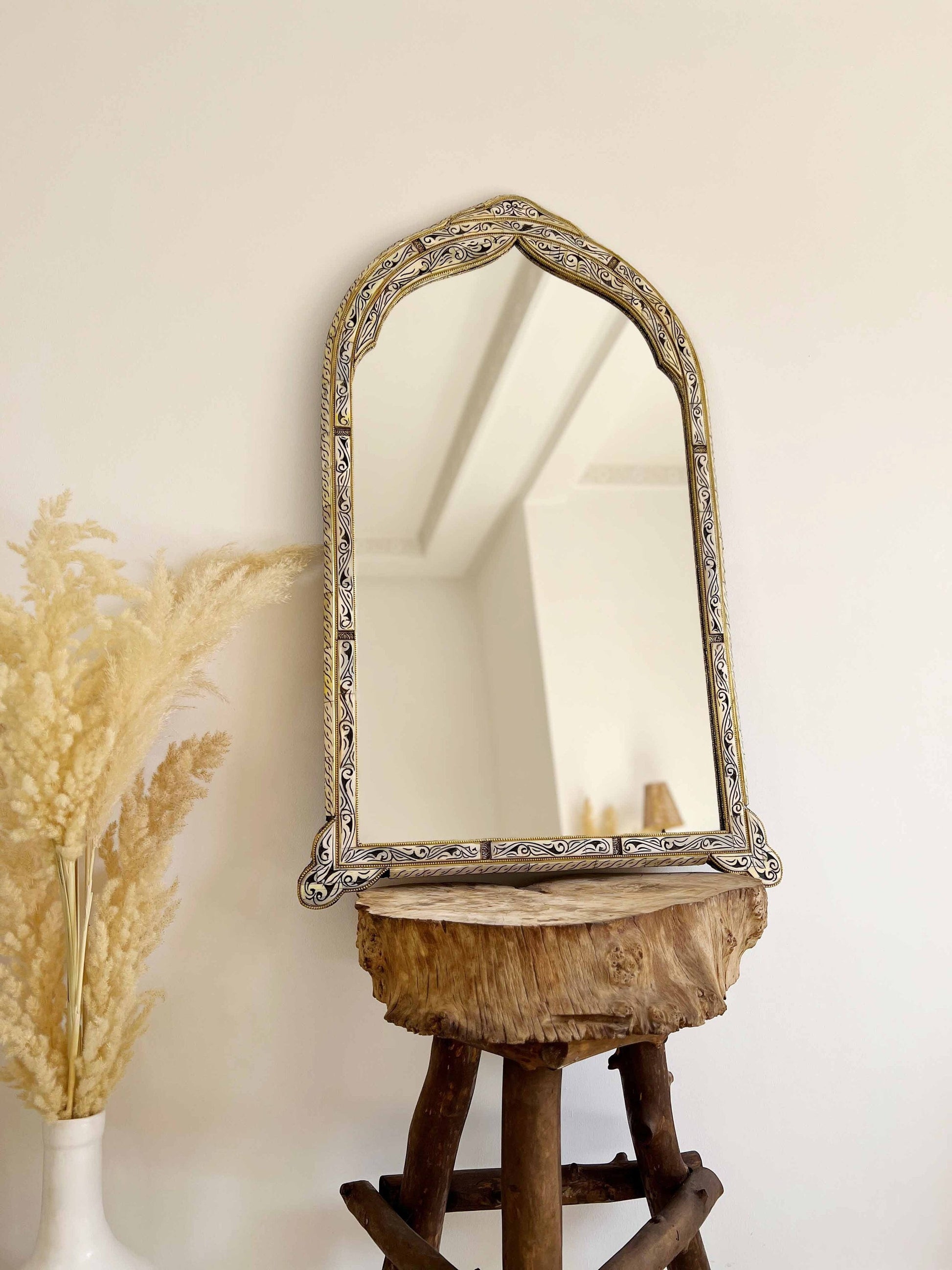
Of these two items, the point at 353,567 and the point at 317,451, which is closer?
the point at 353,567

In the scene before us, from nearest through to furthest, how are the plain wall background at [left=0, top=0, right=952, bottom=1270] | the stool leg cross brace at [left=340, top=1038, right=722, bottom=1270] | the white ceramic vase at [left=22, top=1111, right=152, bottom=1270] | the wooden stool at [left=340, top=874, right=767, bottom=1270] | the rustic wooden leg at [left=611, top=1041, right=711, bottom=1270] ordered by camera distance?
the wooden stool at [left=340, top=874, right=767, bottom=1270] → the stool leg cross brace at [left=340, top=1038, right=722, bottom=1270] → the white ceramic vase at [left=22, top=1111, right=152, bottom=1270] → the rustic wooden leg at [left=611, top=1041, right=711, bottom=1270] → the plain wall background at [left=0, top=0, right=952, bottom=1270]

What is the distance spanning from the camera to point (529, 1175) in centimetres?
98

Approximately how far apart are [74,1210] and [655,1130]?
0.75m

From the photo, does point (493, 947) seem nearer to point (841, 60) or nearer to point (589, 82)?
point (589, 82)

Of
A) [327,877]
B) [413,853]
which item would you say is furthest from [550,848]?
[327,877]

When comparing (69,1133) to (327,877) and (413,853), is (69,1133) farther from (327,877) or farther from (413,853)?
(413,853)

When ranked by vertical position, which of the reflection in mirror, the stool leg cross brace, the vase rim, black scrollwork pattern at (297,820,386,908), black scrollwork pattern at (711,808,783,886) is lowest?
the stool leg cross brace

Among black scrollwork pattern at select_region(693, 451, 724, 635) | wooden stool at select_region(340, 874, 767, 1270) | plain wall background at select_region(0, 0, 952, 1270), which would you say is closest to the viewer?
wooden stool at select_region(340, 874, 767, 1270)

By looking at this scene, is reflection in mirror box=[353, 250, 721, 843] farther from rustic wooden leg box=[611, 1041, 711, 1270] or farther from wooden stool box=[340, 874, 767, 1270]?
rustic wooden leg box=[611, 1041, 711, 1270]

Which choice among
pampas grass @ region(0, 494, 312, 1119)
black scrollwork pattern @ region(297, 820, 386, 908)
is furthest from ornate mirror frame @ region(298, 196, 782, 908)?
pampas grass @ region(0, 494, 312, 1119)

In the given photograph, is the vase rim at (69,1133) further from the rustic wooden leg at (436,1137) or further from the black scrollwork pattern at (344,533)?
the black scrollwork pattern at (344,533)

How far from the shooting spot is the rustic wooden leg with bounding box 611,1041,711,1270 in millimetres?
1243

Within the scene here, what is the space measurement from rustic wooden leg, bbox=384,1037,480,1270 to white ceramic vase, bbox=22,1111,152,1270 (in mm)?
344

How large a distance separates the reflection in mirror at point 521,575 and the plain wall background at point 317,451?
0.45 feet
